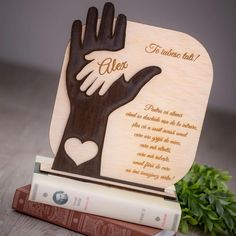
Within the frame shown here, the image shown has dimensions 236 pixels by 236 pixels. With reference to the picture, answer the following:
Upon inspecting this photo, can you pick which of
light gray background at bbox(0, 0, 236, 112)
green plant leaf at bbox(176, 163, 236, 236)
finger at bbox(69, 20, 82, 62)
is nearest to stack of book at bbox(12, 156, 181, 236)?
green plant leaf at bbox(176, 163, 236, 236)

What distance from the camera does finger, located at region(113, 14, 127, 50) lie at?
1.13 meters

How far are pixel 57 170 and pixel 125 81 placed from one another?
255 millimetres

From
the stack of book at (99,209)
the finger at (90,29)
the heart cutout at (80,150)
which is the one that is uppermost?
the finger at (90,29)

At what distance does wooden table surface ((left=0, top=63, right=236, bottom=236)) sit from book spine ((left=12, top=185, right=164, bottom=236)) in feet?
0.05

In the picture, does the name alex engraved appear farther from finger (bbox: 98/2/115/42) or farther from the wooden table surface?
the wooden table surface

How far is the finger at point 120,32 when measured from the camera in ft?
3.70

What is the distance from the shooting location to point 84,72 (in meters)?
1.15

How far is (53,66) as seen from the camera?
23.1ft

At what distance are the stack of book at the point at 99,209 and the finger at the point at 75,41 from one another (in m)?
0.28

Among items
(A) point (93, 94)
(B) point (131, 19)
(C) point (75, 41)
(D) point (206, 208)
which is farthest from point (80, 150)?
(B) point (131, 19)

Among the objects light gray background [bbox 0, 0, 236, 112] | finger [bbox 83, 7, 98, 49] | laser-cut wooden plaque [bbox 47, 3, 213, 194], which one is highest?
light gray background [bbox 0, 0, 236, 112]

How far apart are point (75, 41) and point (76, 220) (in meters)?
0.39

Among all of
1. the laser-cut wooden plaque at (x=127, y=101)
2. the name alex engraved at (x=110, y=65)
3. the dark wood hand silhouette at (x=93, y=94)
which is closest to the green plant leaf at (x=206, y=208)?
the laser-cut wooden plaque at (x=127, y=101)

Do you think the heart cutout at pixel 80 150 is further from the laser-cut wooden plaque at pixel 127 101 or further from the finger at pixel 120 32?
the finger at pixel 120 32
